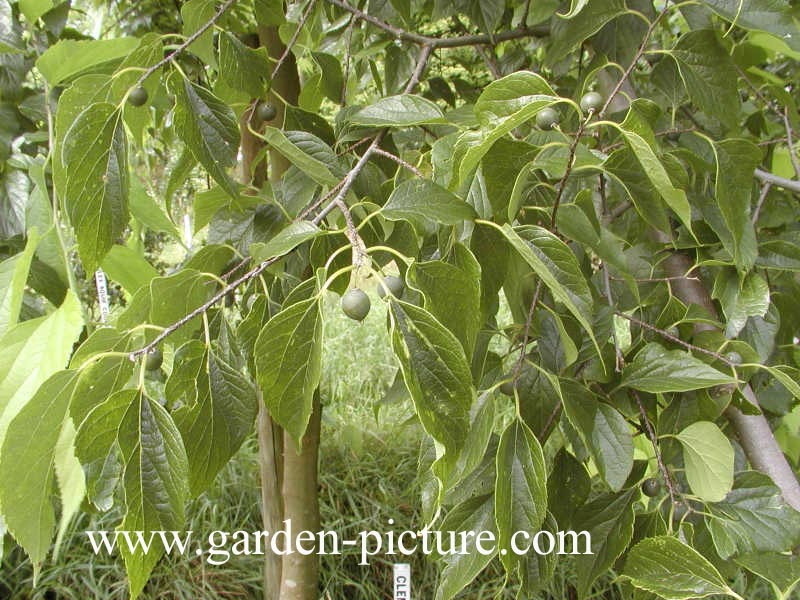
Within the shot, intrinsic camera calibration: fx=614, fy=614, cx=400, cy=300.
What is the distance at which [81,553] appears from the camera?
5.64 feet

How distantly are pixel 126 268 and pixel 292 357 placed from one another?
0.33m

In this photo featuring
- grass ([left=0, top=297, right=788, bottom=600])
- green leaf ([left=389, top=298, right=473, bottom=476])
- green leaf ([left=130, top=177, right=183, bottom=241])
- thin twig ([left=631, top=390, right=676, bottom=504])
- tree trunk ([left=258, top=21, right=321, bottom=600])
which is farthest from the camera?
grass ([left=0, top=297, right=788, bottom=600])

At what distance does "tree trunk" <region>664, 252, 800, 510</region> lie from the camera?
61 centimetres

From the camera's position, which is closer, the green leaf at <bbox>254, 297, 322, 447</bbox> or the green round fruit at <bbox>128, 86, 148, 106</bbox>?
the green leaf at <bbox>254, 297, 322, 447</bbox>

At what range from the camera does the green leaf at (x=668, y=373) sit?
0.51 metres

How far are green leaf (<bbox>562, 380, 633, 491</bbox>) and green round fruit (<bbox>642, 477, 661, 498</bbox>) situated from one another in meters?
0.08

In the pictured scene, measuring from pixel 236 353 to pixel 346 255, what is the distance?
0.40ft

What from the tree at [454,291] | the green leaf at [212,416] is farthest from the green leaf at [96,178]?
the green leaf at [212,416]

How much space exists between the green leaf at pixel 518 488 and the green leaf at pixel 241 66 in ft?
1.29

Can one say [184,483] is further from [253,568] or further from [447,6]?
[253,568]

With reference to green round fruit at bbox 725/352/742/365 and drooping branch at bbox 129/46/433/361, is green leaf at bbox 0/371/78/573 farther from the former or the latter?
green round fruit at bbox 725/352/742/365

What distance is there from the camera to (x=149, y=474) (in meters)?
0.36

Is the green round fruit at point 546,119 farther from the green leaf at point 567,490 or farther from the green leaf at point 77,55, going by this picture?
the green leaf at point 77,55

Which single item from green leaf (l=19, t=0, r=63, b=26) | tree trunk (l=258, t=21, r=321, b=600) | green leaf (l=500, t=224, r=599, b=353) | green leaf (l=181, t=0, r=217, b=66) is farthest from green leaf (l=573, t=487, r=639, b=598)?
green leaf (l=19, t=0, r=63, b=26)
